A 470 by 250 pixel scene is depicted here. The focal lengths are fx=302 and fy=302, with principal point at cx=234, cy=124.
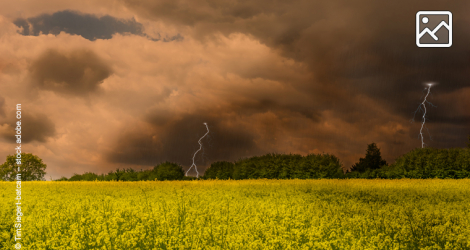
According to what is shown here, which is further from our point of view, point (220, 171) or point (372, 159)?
point (372, 159)

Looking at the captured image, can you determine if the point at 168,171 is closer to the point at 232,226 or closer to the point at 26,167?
the point at 232,226

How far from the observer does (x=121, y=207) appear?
32.2ft

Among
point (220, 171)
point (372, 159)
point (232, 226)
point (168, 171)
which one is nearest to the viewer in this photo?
point (232, 226)

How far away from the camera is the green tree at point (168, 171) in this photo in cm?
2717

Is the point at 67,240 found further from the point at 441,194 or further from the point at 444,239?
the point at 441,194

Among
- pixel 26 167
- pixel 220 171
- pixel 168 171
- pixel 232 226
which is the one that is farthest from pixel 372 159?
pixel 26 167

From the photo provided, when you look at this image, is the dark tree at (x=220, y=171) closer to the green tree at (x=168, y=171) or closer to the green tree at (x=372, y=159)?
the green tree at (x=168, y=171)

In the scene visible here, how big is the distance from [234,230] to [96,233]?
3.58 metres

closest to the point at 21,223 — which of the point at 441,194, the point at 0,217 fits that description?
the point at 0,217

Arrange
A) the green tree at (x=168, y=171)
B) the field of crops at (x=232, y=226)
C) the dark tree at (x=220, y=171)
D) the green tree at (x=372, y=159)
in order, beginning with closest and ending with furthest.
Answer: the field of crops at (x=232, y=226) → the green tree at (x=168, y=171) → the dark tree at (x=220, y=171) → the green tree at (x=372, y=159)

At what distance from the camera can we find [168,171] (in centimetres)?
2728

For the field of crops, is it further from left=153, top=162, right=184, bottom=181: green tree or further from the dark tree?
the dark tree

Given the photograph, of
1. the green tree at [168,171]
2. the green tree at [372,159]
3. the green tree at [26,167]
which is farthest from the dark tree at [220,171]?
the green tree at [26,167]

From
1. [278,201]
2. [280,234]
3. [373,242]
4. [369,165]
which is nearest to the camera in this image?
[373,242]
